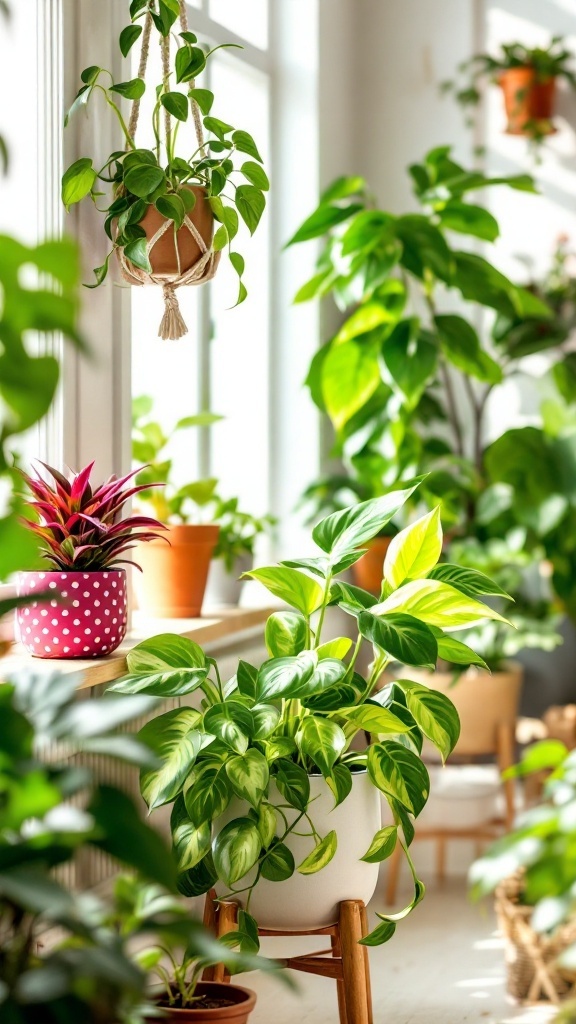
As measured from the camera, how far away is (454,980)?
2574 mm

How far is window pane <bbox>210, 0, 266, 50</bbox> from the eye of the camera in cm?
307

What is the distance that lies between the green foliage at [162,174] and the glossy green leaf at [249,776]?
81 cm

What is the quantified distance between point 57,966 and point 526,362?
3206mm

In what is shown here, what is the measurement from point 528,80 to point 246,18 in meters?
0.93

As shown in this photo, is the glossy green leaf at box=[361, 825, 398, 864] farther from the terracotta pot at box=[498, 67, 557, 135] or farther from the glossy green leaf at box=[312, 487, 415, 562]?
the terracotta pot at box=[498, 67, 557, 135]

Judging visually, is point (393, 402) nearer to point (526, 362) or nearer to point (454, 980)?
point (526, 362)

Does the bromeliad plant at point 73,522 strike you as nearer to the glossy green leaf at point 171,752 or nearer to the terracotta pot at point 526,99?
the glossy green leaf at point 171,752

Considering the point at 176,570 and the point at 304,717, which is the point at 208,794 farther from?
the point at 176,570

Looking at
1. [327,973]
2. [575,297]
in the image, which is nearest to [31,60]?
[327,973]

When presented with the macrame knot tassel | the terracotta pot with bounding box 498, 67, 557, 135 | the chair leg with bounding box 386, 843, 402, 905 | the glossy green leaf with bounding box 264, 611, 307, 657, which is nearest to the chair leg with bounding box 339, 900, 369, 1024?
the glossy green leaf with bounding box 264, 611, 307, 657

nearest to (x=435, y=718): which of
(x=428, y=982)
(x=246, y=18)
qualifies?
(x=428, y=982)

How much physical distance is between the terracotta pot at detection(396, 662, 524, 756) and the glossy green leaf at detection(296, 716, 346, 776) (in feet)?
4.85

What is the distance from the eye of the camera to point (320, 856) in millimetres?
1722

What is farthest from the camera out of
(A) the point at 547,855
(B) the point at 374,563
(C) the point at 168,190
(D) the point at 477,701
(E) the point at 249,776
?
(B) the point at 374,563
